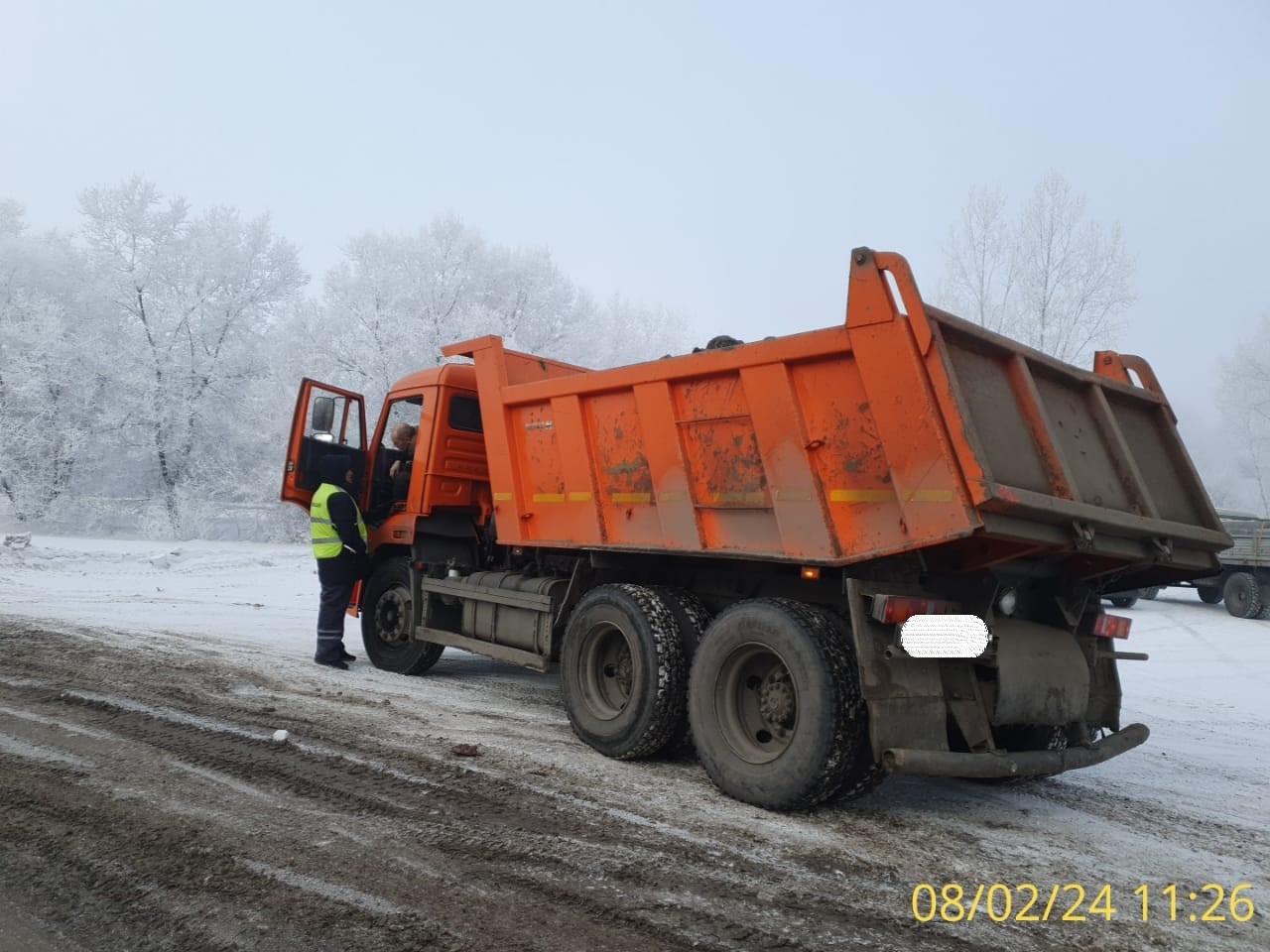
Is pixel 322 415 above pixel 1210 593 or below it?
above

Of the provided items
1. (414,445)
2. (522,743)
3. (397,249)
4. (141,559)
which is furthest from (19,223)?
(522,743)

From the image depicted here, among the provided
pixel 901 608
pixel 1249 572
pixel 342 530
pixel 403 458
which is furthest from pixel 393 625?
pixel 1249 572

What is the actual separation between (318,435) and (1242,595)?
1674 cm

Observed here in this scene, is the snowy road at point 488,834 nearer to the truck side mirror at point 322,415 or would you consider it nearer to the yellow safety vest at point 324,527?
the yellow safety vest at point 324,527

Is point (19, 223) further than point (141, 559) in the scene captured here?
Yes

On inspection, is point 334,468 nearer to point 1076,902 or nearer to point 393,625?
point 393,625

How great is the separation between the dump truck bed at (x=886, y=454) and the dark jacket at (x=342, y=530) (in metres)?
2.58

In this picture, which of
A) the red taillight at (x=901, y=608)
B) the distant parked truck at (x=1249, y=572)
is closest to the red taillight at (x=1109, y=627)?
the red taillight at (x=901, y=608)

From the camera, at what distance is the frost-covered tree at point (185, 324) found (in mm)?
24547

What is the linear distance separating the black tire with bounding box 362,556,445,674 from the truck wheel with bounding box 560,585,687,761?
2.23m

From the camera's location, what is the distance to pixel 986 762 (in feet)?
13.4

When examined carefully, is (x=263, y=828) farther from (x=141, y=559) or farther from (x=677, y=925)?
(x=141, y=559)

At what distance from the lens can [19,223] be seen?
26.8 m

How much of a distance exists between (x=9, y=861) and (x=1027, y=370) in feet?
15.4
